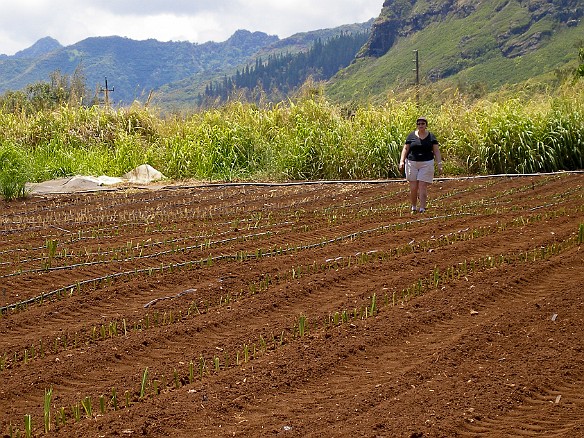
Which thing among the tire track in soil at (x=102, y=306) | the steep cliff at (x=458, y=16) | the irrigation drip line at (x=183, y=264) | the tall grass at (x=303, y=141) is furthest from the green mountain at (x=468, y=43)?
the tire track in soil at (x=102, y=306)

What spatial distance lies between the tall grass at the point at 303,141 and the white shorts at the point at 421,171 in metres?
5.17

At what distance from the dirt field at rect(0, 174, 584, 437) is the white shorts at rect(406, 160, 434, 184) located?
52 centimetres

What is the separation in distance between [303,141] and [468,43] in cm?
8555

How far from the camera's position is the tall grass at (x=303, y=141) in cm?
1530

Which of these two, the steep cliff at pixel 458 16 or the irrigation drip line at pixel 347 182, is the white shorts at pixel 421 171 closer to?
the irrigation drip line at pixel 347 182

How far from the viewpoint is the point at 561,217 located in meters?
9.59

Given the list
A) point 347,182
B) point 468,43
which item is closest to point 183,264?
point 347,182

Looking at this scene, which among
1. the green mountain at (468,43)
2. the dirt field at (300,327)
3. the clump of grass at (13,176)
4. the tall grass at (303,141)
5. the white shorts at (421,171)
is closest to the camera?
the dirt field at (300,327)

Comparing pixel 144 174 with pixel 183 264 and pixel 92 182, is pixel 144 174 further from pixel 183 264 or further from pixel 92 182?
pixel 183 264

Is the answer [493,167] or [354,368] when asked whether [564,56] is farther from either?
[354,368]

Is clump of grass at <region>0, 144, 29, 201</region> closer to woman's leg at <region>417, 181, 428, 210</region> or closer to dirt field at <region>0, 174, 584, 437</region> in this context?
dirt field at <region>0, 174, 584, 437</region>

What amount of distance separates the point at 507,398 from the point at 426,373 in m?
0.52

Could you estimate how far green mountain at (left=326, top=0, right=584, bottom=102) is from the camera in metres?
81.9

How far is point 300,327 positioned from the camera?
5.46 meters
